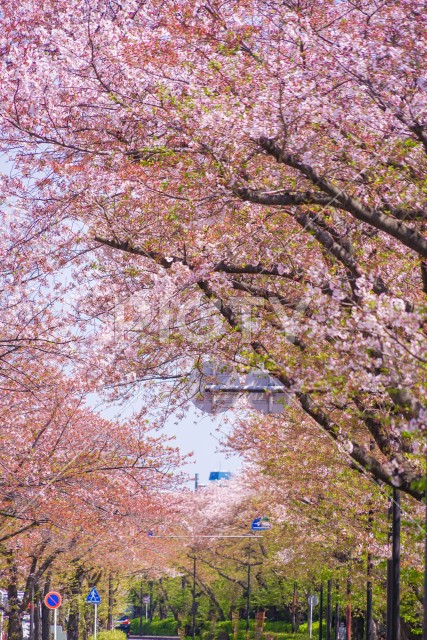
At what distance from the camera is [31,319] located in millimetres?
13156

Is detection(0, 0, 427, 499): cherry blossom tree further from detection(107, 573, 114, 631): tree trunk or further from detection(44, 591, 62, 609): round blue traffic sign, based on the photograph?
detection(107, 573, 114, 631): tree trunk

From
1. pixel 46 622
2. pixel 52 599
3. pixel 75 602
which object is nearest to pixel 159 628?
pixel 75 602

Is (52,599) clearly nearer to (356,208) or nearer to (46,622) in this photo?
(46,622)

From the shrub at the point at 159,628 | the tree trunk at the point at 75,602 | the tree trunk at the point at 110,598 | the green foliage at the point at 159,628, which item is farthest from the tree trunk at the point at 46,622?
the shrub at the point at 159,628

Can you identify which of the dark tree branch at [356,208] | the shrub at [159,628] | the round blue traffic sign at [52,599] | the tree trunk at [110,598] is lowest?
the shrub at [159,628]

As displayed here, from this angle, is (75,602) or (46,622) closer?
(46,622)

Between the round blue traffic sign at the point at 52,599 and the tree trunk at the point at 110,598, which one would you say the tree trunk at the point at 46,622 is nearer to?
the round blue traffic sign at the point at 52,599

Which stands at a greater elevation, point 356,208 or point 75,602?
point 356,208

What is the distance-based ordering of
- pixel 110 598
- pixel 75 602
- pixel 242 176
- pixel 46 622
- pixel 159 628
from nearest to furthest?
pixel 242 176, pixel 46 622, pixel 75 602, pixel 110 598, pixel 159 628

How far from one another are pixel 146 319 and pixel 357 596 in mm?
20350

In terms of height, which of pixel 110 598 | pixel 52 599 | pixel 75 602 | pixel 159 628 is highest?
pixel 52 599

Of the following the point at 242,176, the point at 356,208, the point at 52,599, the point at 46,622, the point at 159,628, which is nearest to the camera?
the point at 356,208

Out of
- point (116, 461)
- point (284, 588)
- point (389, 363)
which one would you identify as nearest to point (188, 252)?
point (389, 363)

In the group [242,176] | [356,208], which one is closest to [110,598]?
[242,176]
